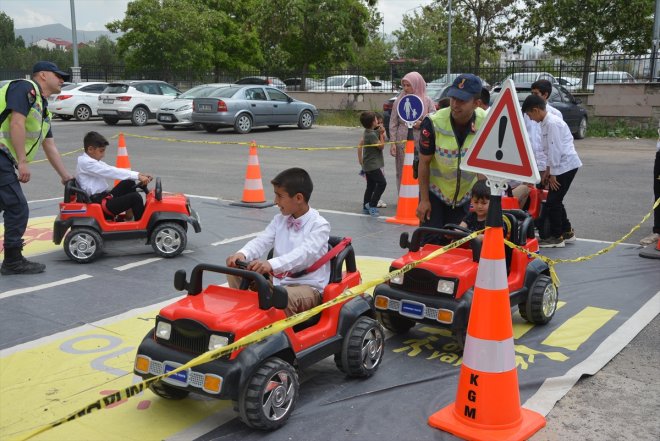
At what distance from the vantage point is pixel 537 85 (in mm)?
8445

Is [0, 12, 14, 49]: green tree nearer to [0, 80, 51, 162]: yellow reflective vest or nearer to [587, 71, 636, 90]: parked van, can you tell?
[587, 71, 636, 90]: parked van

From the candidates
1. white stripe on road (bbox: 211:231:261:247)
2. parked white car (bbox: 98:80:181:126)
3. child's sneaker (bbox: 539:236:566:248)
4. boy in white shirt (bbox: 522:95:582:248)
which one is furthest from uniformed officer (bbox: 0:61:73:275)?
parked white car (bbox: 98:80:181:126)

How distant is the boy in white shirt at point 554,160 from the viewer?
8.17 metres

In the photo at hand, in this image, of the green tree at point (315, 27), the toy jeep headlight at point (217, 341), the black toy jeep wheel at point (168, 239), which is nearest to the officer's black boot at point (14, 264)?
the black toy jeep wheel at point (168, 239)

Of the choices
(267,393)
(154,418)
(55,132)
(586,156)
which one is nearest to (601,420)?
(267,393)

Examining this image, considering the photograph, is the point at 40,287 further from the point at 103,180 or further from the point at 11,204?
the point at 103,180

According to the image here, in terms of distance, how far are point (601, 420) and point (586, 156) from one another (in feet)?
48.0

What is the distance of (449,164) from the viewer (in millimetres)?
5727

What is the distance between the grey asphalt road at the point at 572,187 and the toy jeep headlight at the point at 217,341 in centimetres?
177

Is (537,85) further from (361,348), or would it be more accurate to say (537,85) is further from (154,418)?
(154,418)

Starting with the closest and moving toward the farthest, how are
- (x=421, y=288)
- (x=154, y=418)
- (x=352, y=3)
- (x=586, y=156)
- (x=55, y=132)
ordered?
(x=154, y=418) < (x=421, y=288) < (x=586, y=156) < (x=55, y=132) < (x=352, y=3)

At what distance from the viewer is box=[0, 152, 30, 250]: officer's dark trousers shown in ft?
22.6

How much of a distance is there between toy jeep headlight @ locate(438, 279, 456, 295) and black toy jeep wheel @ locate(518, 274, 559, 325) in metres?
0.93

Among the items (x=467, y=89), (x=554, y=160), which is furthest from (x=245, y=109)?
(x=467, y=89)
